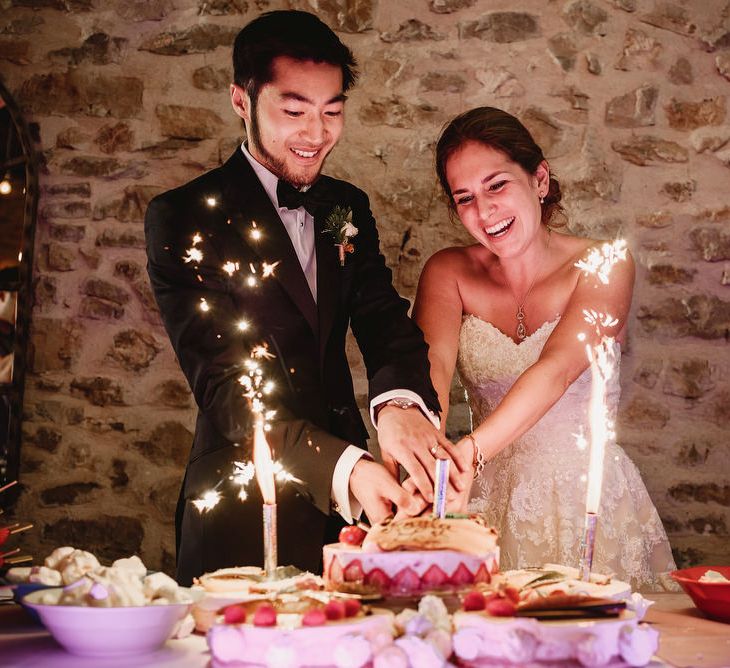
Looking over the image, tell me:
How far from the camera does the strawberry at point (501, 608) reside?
1.26 meters

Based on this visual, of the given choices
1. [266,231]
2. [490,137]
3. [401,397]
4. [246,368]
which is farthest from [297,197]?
[490,137]

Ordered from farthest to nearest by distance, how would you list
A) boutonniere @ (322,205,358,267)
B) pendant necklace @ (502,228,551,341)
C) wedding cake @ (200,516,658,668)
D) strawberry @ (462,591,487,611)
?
pendant necklace @ (502,228,551,341)
boutonniere @ (322,205,358,267)
strawberry @ (462,591,487,611)
wedding cake @ (200,516,658,668)

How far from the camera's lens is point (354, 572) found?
1.43 meters

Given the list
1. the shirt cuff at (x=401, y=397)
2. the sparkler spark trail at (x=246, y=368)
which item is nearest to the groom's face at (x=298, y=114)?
the sparkler spark trail at (x=246, y=368)

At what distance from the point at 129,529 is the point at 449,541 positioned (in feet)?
8.58

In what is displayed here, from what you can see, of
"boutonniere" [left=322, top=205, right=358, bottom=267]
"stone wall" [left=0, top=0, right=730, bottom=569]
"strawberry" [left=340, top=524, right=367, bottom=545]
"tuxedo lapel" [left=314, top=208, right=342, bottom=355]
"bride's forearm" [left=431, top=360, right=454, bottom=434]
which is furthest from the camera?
"stone wall" [left=0, top=0, right=730, bottom=569]

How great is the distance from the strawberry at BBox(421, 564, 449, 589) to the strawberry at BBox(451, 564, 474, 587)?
0.06 ft

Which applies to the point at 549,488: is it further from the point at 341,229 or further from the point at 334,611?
the point at 334,611

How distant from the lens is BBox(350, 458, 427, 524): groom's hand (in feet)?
6.49

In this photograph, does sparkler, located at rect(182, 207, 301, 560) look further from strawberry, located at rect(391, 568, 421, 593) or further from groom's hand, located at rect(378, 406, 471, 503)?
strawberry, located at rect(391, 568, 421, 593)

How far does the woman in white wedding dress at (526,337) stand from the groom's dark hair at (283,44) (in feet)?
2.50

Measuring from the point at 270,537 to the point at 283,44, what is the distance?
1.57 m

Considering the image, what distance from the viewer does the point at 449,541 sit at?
143 centimetres

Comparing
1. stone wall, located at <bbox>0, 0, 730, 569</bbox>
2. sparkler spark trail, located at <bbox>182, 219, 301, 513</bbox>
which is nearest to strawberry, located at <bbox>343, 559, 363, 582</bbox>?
sparkler spark trail, located at <bbox>182, 219, 301, 513</bbox>
